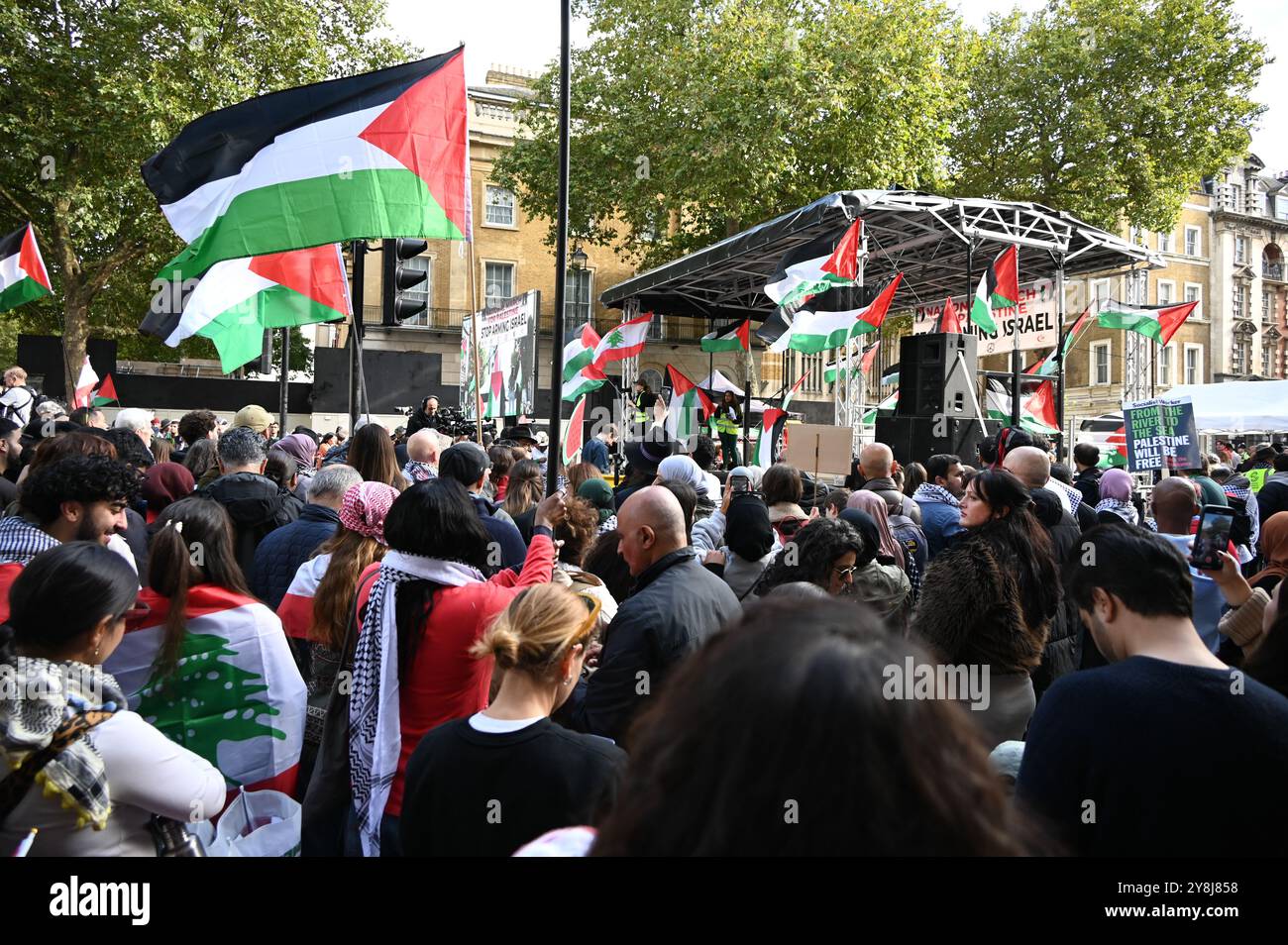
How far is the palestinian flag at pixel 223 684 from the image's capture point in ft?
8.93

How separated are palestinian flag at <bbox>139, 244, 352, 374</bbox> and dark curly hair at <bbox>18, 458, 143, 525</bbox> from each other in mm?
3890

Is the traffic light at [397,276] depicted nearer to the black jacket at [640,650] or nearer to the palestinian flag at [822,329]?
the black jacket at [640,650]

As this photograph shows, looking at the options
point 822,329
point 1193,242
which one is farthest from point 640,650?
point 1193,242

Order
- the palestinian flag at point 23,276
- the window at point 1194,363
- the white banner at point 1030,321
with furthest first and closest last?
1. the window at point 1194,363
2. the white banner at point 1030,321
3. the palestinian flag at point 23,276

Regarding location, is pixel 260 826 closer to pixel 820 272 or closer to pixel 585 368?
pixel 820 272

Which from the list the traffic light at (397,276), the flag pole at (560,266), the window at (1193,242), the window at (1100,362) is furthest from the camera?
the window at (1193,242)

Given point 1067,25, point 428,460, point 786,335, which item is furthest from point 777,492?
point 1067,25

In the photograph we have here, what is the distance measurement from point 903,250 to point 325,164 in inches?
509

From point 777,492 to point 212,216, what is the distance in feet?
14.2

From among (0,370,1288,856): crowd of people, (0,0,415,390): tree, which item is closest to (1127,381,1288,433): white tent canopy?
(0,370,1288,856): crowd of people

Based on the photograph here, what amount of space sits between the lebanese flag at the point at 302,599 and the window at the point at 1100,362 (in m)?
43.4

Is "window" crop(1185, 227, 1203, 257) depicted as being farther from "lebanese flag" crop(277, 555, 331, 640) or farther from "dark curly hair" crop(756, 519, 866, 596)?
"lebanese flag" crop(277, 555, 331, 640)

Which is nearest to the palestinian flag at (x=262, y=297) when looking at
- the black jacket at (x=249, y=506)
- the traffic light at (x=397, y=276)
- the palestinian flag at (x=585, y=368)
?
the traffic light at (x=397, y=276)
